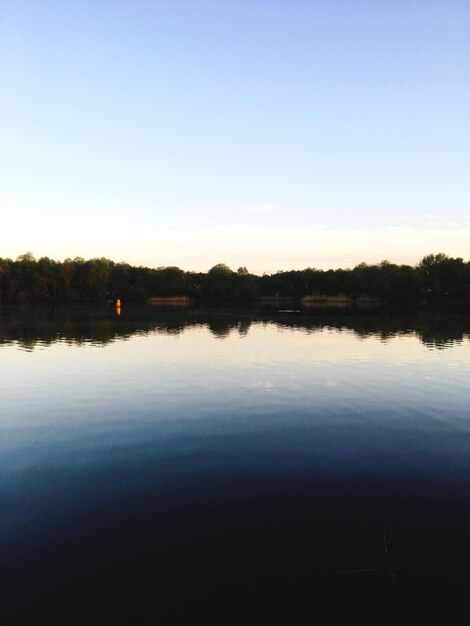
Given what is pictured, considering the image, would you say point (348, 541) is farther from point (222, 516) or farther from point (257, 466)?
point (257, 466)

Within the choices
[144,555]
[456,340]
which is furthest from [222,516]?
[456,340]

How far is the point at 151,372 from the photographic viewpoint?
1099 inches

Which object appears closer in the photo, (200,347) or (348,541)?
(348,541)

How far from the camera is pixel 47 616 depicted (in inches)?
279

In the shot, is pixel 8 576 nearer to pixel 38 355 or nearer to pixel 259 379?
pixel 259 379

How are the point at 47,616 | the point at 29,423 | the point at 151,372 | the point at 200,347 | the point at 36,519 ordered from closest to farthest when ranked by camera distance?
the point at 47,616
the point at 36,519
the point at 29,423
the point at 151,372
the point at 200,347

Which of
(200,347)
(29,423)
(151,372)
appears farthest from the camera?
(200,347)

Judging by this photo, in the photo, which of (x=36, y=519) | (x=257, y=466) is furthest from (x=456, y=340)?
(x=36, y=519)

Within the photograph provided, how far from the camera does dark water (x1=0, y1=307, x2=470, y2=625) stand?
296 inches

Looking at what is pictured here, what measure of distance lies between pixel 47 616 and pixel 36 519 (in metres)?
3.14

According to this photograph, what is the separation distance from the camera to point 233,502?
1059 centimetres

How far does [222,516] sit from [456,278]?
677 feet

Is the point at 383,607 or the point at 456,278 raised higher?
the point at 456,278

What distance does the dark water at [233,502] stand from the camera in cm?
752
